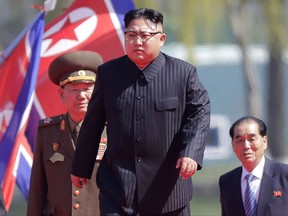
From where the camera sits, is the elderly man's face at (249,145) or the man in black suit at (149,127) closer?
the man in black suit at (149,127)

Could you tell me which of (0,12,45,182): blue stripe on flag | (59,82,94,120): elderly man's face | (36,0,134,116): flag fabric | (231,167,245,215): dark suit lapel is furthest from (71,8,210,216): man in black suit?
(36,0,134,116): flag fabric

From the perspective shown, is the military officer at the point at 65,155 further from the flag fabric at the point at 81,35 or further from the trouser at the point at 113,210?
the flag fabric at the point at 81,35

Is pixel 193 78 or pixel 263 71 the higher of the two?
pixel 263 71

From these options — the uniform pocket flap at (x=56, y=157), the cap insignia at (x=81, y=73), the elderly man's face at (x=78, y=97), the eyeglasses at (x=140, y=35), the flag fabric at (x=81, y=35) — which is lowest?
the uniform pocket flap at (x=56, y=157)

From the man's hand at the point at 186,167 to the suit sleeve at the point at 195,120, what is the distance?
0.05 metres

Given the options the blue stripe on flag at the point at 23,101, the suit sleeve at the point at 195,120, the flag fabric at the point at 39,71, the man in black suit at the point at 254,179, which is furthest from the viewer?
the flag fabric at the point at 39,71

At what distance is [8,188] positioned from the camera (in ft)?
30.5

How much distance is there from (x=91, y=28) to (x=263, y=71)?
57.4 ft

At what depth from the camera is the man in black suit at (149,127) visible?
22.6 feet

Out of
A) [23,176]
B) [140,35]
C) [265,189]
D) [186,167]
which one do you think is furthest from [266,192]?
[23,176]

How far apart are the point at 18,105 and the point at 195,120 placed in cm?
282

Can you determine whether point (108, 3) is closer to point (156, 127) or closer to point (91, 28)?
point (91, 28)

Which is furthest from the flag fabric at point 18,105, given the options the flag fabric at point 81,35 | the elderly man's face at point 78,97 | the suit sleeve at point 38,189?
the elderly man's face at point 78,97

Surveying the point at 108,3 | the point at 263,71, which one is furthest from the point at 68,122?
the point at 263,71
